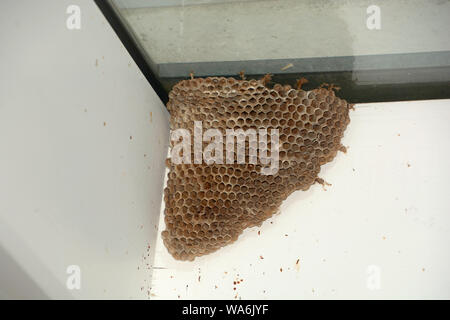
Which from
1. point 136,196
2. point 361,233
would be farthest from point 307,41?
point 136,196

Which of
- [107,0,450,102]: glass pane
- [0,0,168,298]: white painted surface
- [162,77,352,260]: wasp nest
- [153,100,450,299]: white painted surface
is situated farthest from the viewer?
[162,77,352,260]: wasp nest

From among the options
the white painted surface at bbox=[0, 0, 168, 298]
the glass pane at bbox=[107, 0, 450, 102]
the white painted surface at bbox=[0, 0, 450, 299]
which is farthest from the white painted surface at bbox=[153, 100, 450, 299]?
the white painted surface at bbox=[0, 0, 168, 298]

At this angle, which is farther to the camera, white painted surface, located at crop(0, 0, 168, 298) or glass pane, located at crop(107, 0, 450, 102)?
glass pane, located at crop(107, 0, 450, 102)

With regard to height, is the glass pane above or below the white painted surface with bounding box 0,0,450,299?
above

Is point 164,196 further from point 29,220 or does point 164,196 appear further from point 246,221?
point 29,220

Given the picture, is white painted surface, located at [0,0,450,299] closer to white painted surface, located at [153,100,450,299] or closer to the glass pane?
white painted surface, located at [153,100,450,299]
